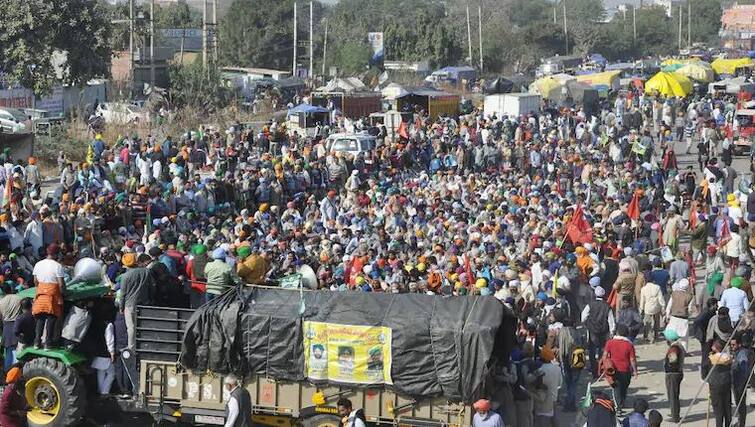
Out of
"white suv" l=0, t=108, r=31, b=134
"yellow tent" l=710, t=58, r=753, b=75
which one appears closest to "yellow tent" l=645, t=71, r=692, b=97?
"yellow tent" l=710, t=58, r=753, b=75

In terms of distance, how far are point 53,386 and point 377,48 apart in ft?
246

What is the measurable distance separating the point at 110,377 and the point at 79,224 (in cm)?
813

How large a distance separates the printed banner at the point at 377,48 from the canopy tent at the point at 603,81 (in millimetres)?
24508

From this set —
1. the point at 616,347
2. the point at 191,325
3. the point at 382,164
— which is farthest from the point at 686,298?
the point at 382,164

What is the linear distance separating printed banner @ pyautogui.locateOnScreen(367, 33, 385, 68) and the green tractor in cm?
7125

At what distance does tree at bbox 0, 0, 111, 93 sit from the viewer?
45000mm

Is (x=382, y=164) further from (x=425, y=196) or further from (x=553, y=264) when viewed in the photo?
(x=553, y=264)

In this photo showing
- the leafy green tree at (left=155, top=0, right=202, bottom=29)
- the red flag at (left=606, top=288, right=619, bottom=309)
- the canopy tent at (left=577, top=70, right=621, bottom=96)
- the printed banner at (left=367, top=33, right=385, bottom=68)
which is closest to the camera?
the red flag at (left=606, top=288, right=619, bottom=309)

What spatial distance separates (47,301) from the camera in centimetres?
1366

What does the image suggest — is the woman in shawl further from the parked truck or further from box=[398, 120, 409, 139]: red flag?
box=[398, 120, 409, 139]: red flag

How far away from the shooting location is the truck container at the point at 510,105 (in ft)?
157

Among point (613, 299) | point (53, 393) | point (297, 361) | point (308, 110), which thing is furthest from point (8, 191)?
point (308, 110)

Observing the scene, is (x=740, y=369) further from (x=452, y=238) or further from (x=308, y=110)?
(x=308, y=110)

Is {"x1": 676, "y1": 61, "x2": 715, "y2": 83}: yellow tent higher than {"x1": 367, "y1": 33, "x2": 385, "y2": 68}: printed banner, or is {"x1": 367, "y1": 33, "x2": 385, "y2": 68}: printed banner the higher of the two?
{"x1": 367, "y1": 33, "x2": 385, "y2": 68}: printed banner
